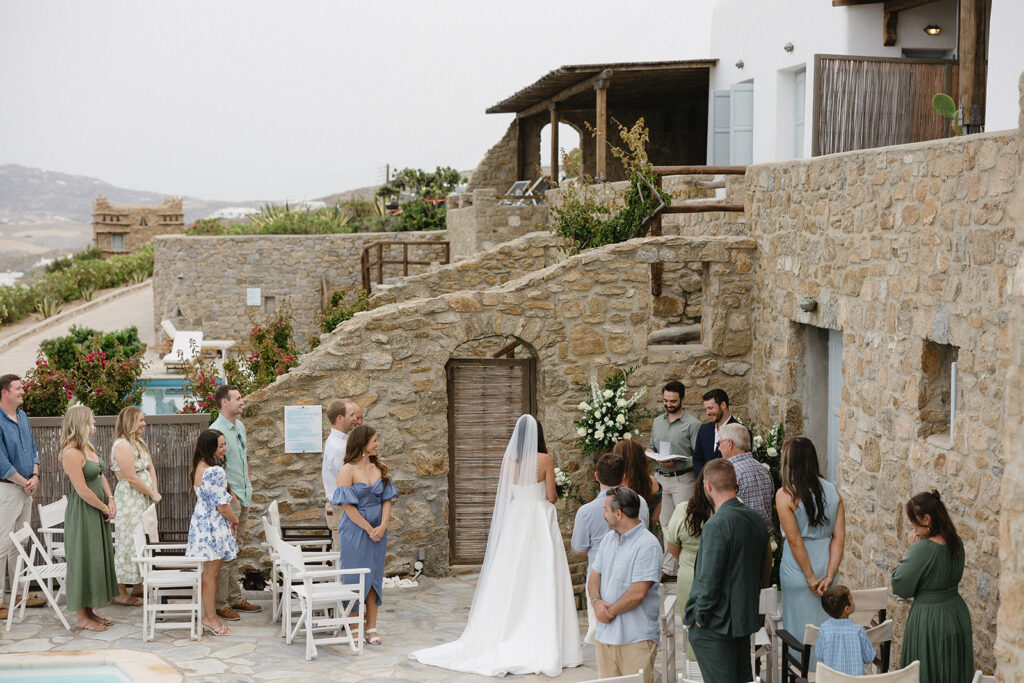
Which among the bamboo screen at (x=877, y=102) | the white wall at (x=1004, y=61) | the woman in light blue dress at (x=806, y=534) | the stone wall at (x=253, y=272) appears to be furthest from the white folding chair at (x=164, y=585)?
the stone wall at (x=253, y=272)

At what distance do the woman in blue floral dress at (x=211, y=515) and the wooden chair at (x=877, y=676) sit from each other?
4.79 m

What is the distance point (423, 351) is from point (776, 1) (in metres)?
9.18

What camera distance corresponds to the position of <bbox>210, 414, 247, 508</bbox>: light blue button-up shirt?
8.65 m

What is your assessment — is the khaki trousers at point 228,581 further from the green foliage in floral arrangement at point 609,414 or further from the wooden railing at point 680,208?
the wooden railing at point 680,208

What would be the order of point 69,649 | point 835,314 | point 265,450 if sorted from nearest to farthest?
point 69,649 → point 835,314 → point 265,450

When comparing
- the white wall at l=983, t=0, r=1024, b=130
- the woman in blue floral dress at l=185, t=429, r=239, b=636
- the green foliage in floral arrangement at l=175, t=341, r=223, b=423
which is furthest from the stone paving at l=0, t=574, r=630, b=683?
the white wall at l=983, t=0, r=1024, b=130

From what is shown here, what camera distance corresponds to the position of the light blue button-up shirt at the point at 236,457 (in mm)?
8648

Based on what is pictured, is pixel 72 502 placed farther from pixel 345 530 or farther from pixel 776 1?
pixel 776 1

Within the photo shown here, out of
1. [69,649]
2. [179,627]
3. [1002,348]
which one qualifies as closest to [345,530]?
[179,627]

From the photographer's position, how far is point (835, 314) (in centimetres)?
817

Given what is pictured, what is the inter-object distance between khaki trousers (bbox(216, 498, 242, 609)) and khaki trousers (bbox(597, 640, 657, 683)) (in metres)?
3.64

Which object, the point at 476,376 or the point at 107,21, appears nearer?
the point at 107,21

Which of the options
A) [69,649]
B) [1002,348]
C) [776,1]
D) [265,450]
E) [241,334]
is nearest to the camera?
[1002,348]

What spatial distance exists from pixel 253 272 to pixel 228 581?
56.1 feet
